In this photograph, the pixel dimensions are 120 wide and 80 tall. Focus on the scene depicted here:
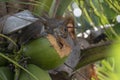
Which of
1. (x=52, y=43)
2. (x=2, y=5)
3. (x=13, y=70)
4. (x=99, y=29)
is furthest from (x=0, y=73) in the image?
(x=99, y=29)

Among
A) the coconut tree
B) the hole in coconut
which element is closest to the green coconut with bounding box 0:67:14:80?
the coconut tree

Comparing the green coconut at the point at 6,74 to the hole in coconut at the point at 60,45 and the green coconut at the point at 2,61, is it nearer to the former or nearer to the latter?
the green coconut at the point at 2,61

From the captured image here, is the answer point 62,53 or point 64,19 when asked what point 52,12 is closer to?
point 64,19

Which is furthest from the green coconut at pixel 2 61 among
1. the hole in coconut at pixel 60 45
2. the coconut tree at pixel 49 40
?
the hole in coconut at pixel 60 45

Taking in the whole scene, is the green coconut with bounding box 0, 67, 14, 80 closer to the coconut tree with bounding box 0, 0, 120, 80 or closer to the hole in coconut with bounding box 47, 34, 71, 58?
the coconut tree with bounding box 0, 0, 120, 80

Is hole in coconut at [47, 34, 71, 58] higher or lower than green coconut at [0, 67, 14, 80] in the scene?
higher

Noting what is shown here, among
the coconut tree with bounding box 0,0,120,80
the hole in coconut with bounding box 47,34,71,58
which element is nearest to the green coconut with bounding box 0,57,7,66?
the coconut tree with bounding box 0,0,120,80

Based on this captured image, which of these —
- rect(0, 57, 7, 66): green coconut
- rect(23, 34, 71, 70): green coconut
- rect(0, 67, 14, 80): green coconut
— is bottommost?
rect(0, 67, 14, 80): green coconut
